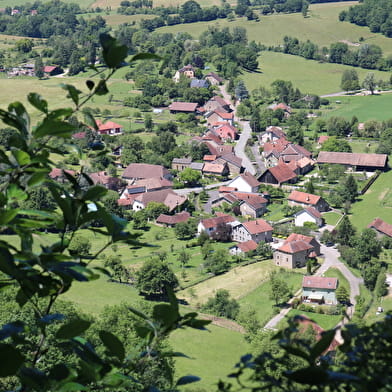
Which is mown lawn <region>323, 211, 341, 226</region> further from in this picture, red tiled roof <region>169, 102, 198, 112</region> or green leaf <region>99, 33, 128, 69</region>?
green leaf <region>99, 33, 128, 69</region>

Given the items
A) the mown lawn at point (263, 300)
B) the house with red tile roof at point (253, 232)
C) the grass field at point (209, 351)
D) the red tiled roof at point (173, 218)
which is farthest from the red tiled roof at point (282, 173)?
the grass field at point (209, 351)

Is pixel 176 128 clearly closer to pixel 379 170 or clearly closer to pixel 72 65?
pixel 379 170

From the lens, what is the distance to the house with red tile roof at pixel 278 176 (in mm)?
50094

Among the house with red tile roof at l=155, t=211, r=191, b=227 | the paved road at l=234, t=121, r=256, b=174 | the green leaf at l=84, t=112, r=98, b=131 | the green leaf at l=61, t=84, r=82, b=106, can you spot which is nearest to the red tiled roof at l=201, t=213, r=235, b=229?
the house with red tile roof at l=155, t=211, r=191, b=227

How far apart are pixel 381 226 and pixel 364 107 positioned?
3856 centimetres

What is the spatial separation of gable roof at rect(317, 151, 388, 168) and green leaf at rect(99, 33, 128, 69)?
5216 centimetres

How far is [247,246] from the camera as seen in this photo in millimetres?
37094

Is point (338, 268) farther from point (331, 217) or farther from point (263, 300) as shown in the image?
point (331, 217)

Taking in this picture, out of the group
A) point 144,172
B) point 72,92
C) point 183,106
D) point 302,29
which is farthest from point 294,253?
point 302,29

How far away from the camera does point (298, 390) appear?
80.2 inches

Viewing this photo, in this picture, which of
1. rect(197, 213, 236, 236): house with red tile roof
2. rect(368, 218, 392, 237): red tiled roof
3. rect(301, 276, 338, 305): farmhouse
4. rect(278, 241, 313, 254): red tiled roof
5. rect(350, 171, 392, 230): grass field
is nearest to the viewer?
rect(301, 276, 338, 305): farmhouse

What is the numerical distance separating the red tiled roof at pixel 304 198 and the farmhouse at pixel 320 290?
12.6 m

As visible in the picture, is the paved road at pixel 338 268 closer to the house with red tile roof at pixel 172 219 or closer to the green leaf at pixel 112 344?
A: the house with red tile roof at pixel 172 219

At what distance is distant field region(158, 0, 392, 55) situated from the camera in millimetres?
103938
